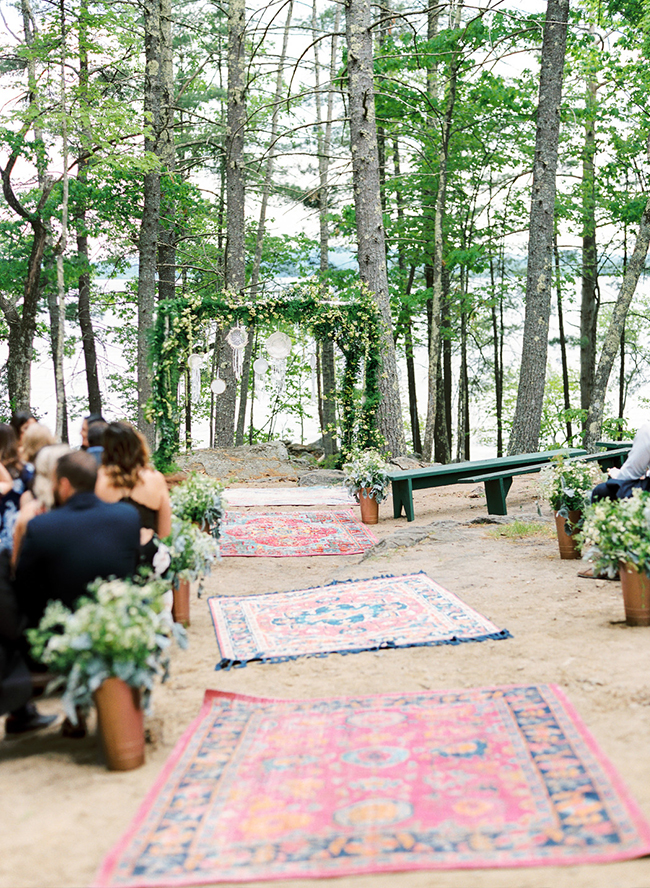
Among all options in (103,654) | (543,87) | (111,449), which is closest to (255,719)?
(103,654)

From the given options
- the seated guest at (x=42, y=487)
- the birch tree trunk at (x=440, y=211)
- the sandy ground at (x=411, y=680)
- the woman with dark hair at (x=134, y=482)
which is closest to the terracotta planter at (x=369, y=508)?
the sandy ground at (x=411, y=680)

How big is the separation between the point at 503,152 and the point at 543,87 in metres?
6.68

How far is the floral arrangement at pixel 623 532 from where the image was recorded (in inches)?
203

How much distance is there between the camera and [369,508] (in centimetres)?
1098

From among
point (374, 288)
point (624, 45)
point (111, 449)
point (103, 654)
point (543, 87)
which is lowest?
point (103, 654)

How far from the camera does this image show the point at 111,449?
4.79 meters

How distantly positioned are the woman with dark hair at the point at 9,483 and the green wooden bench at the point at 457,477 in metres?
6.27

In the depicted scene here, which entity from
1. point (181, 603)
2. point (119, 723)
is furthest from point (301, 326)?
point (119, 723)

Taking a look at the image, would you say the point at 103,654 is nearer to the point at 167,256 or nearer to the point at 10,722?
the point at 10,722

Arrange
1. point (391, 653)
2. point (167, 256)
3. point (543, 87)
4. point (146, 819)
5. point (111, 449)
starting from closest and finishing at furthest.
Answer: point (146, 819), point (111, 449), point (391, 653), point (543, 87), point (167, 256)

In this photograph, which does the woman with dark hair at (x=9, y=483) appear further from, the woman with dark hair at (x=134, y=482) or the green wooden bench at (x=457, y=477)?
the green wooden bench at (x=457, y=477)

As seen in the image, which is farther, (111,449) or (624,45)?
Answer: (624,45)

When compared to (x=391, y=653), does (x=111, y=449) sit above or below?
above

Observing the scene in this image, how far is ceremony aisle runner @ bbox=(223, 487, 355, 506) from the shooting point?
40.2ft
